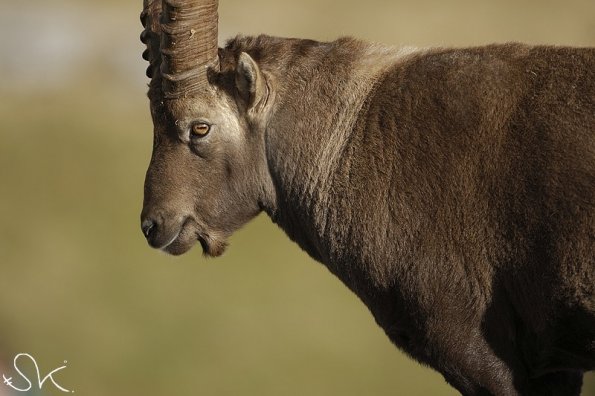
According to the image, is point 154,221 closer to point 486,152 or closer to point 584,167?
point 486,152


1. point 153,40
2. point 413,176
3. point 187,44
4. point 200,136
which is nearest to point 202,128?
point 200,136

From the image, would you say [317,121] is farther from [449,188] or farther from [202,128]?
[449,188]

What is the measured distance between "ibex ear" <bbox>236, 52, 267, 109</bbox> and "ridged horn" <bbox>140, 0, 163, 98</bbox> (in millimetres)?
833

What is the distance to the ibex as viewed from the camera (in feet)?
28.7

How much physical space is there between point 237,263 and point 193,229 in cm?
1671

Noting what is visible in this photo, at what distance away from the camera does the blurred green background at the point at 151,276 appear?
2330cm

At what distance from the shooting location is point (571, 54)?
9094 mm

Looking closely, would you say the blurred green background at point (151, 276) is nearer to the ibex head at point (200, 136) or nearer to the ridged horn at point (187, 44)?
the ibex head at point (200, 136)

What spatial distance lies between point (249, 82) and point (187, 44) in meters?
0.63

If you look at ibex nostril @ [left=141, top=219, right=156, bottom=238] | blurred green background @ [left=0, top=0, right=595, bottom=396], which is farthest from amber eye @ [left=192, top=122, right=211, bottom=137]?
blurred green background @ [left=0, top=0, right=595, bottom=396]

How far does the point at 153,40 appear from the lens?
10195 mm

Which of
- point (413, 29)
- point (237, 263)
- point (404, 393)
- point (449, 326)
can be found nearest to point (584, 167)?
point (449, 326)

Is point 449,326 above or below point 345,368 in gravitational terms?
above

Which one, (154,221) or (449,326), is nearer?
(449,326)
